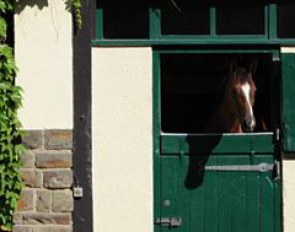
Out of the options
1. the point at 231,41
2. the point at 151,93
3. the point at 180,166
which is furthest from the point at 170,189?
the point at 231,41

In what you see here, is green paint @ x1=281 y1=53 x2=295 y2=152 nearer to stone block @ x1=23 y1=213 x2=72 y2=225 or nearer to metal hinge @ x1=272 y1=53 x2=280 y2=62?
metal hinge @ x1=272 y1=53 x2=280 y2=62

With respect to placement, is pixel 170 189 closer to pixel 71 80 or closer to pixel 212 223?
pixel 212 223

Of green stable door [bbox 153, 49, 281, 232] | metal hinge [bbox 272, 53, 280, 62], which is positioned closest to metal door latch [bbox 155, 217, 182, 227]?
green stable door [bbox 153, 49, 281, 232]

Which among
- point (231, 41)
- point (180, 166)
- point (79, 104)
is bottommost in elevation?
point (180, 166)

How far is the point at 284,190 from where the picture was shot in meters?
8.14

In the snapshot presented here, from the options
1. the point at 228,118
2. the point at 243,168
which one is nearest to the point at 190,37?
the point at 228,118

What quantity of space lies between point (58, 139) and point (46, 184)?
389 millimetres

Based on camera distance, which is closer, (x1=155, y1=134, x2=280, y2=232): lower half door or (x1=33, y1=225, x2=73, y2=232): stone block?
(x1=33, y1=225, x2=73, y2=232): stone block

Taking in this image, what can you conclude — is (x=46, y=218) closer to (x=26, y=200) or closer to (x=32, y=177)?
(x=26, y=200)

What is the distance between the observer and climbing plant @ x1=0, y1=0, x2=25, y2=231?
7.70m

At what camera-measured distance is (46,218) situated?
26.0 ft

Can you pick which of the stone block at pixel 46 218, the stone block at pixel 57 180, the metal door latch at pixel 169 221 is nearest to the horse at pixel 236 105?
the metal door latch at pixel 169 221

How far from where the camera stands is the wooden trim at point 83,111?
26.0 ft

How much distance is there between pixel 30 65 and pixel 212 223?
207cm
